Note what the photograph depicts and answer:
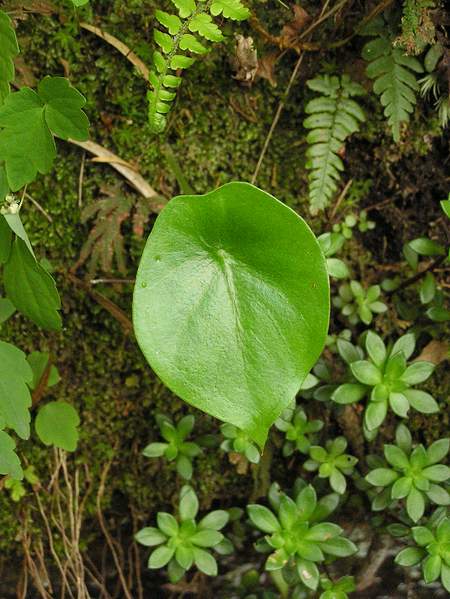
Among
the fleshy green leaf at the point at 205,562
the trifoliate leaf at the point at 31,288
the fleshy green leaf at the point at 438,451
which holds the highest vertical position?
the trifoliate leaf at the point at 31,288

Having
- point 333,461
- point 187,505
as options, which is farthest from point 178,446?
point 333,461

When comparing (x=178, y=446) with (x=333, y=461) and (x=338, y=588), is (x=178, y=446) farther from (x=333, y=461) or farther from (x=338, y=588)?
(x=338, y=588)

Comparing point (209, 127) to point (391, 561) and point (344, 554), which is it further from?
point (391, 561)

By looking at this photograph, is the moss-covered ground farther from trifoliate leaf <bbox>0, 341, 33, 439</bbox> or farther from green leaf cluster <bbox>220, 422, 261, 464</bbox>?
trifoliate leaf <bbox>0, 341, 33, 439</bbox>

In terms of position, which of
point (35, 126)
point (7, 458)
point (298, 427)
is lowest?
point (298, 427)

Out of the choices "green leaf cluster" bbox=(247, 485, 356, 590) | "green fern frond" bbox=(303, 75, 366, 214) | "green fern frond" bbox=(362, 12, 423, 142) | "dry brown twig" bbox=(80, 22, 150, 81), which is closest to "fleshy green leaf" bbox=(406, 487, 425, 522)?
"green leaf cluster" bbox=(247, 485, 356, 590)

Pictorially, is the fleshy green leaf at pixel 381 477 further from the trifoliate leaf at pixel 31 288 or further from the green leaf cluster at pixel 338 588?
the trifoliate leaf at pixel 31 288

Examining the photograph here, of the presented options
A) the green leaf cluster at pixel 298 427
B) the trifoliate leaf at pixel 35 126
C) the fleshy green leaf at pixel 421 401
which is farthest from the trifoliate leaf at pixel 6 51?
the fleshy green leaf at pixel 421 401
